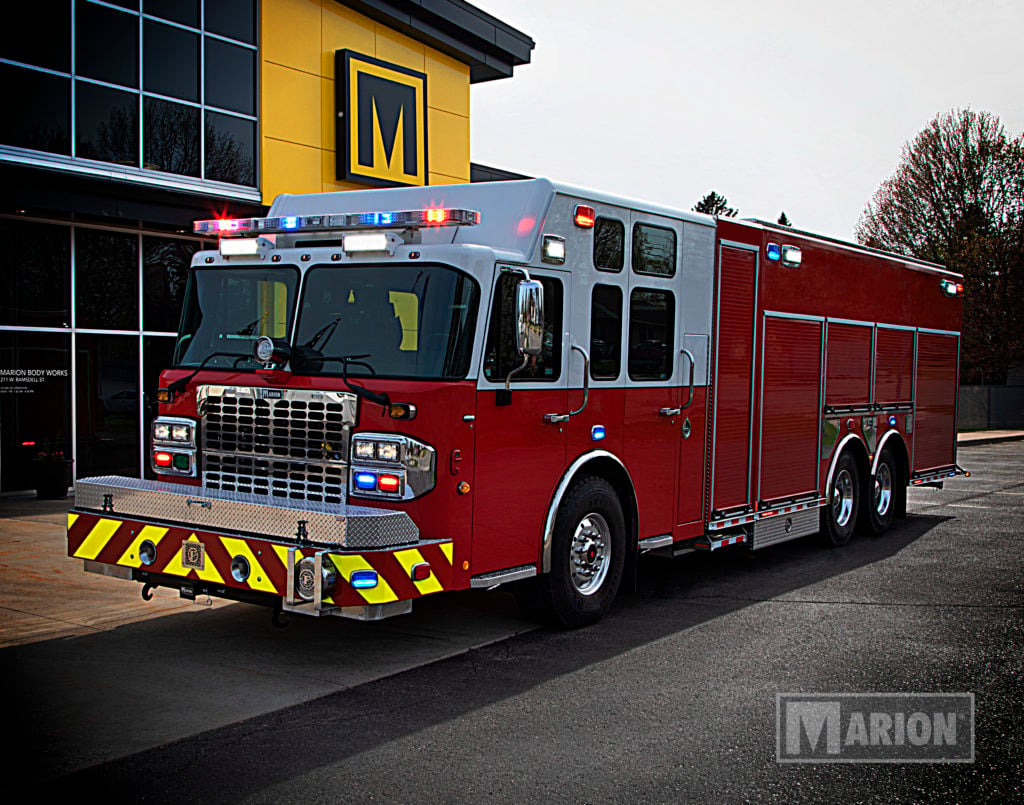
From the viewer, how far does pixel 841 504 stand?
34.6ft

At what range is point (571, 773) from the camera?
181 inches

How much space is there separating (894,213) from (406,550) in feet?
131

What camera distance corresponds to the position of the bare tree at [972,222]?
36.3 metres

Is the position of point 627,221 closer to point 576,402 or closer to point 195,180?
point 576,402

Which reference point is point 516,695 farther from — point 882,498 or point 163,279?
point 163,279

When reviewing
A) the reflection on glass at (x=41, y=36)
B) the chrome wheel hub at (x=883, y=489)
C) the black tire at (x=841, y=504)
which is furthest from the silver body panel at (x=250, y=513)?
the reflection on glass at (x=41, y=36)

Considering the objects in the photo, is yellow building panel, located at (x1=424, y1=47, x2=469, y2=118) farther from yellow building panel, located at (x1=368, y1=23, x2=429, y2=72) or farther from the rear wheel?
the rear wheel

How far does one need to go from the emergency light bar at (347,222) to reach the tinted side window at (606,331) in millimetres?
1196

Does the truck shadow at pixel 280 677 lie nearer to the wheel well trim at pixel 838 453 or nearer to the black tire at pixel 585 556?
the black tire at pixel 585 556

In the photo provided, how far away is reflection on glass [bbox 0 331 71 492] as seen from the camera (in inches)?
525

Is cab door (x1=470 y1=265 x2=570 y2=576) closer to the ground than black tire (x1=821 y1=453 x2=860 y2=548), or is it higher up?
higher up

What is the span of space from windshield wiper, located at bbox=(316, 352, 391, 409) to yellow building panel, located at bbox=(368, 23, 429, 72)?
485 inches

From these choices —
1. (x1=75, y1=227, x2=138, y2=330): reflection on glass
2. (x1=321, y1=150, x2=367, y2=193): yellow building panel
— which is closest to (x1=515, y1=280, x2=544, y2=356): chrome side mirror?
(x1=75, y1=227, x2=138, y2=330): reflection on glass

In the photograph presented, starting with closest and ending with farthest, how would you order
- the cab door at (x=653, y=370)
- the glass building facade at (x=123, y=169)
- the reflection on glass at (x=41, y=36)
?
1. the cab door at (x=653, y=370)
2. the reflection on glass at (x=41, y=36)
3. the glass building facade at (x=123, y=169)
